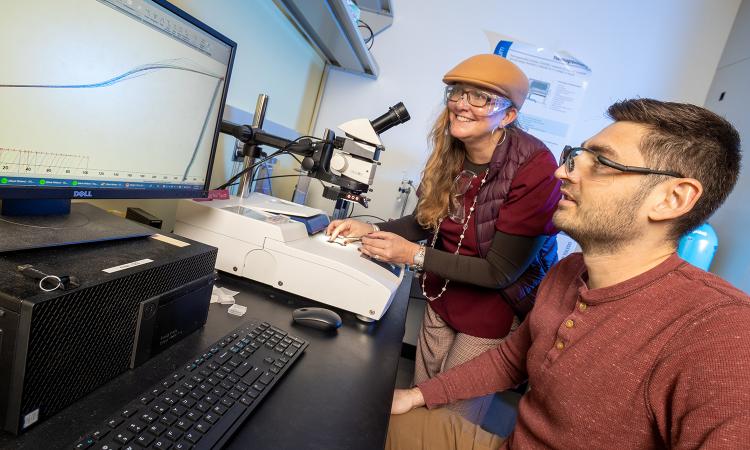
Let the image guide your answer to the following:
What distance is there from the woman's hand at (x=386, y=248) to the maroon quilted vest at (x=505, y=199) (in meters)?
0.26

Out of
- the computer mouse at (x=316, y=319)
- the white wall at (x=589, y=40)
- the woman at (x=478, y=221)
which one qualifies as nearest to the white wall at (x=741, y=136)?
the white wall at (x=589, y=40)

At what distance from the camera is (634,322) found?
70 cm

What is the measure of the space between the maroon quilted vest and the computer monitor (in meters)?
0.77

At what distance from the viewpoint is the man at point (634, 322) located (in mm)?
570

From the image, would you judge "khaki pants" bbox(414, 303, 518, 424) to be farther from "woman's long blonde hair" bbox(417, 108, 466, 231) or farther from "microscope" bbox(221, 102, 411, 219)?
"microscope" bbox(221, 102, 411, 219)

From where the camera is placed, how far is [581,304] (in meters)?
0.81

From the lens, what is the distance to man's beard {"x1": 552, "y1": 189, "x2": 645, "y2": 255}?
771 millimetres

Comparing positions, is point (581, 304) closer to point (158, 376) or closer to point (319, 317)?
point (319, 317)

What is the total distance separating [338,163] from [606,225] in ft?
2.11

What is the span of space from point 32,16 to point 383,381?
2.38ft

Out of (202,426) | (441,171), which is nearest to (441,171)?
(441,171)

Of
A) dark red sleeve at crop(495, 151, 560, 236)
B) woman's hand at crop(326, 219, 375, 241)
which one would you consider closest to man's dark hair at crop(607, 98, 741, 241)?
dark red sleeve at crop(495, 151, 560, 236)

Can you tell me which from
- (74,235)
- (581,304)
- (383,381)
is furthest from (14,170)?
(581,304)

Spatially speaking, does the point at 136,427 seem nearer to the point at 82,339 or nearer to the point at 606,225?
the point at 82,339
